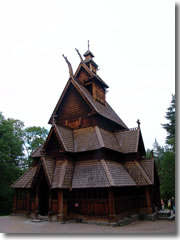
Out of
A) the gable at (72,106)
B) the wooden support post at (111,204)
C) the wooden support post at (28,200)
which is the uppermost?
the gable at (72,106)

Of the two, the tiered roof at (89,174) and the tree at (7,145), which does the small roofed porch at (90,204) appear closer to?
the tiered roof at (89,174)

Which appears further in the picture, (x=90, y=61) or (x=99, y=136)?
(x=90, y=61)

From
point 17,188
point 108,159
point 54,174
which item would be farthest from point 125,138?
point 17,188

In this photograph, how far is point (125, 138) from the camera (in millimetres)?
18391

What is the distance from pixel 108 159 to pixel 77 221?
15.8ft

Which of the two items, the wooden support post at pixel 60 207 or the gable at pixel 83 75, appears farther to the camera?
the gable at pixel 83 75

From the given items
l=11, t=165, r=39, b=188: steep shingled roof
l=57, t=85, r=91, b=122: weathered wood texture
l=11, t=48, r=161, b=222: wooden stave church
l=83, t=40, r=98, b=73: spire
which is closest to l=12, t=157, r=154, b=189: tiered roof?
l=11, t=48, r=161, b=222: wooden stave church

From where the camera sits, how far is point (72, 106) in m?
18.1

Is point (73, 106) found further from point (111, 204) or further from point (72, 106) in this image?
point (111, 204)

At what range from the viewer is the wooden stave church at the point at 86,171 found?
12.9 meters

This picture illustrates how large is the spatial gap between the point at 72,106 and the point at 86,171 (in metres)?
6.58

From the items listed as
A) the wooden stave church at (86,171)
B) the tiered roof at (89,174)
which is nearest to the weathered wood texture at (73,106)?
the wooden stave church at (86,171)

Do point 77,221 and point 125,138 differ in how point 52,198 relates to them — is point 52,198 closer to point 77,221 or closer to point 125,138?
point 77,221

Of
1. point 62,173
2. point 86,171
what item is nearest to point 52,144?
point 62,173
